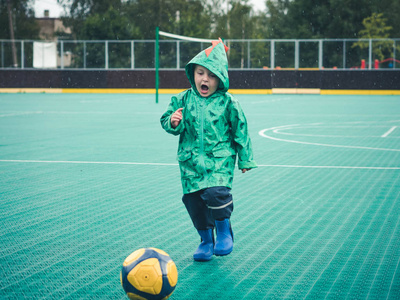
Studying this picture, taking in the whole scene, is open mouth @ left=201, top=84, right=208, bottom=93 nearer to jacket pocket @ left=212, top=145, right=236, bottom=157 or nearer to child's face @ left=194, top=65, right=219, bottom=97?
child's face @ left=194, top=65, right=219, bottom=97

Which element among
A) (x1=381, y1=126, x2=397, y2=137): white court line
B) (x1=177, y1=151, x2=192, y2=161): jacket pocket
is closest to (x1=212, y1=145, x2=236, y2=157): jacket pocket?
(x1=177, y1=151, x2=192, y2=161): jacket pocket

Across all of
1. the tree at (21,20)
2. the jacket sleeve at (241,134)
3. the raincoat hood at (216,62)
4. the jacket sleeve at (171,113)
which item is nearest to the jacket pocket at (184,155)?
the jacket sleeve at (171,113)

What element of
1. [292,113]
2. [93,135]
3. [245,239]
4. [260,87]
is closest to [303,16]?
[260,87]

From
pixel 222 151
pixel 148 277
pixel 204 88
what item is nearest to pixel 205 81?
pixel 204 88

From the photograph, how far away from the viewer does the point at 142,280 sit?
3.34 m

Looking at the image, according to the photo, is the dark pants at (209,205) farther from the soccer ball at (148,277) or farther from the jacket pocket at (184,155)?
the soccer ball at (148,277)

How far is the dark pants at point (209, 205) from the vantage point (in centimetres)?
395

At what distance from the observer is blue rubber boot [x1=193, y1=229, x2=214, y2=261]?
13.7 ft

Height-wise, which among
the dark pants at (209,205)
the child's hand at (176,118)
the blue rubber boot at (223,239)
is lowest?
the blue rubber boot at (223,239)

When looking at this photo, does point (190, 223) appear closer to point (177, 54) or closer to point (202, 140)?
point (202, 140)

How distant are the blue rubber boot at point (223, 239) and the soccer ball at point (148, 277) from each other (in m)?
0.68

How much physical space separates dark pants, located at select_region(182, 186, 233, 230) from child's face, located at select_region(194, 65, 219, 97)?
2.02 feet

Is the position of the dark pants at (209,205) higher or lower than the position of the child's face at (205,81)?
lower

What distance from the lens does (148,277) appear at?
334 centimetres
